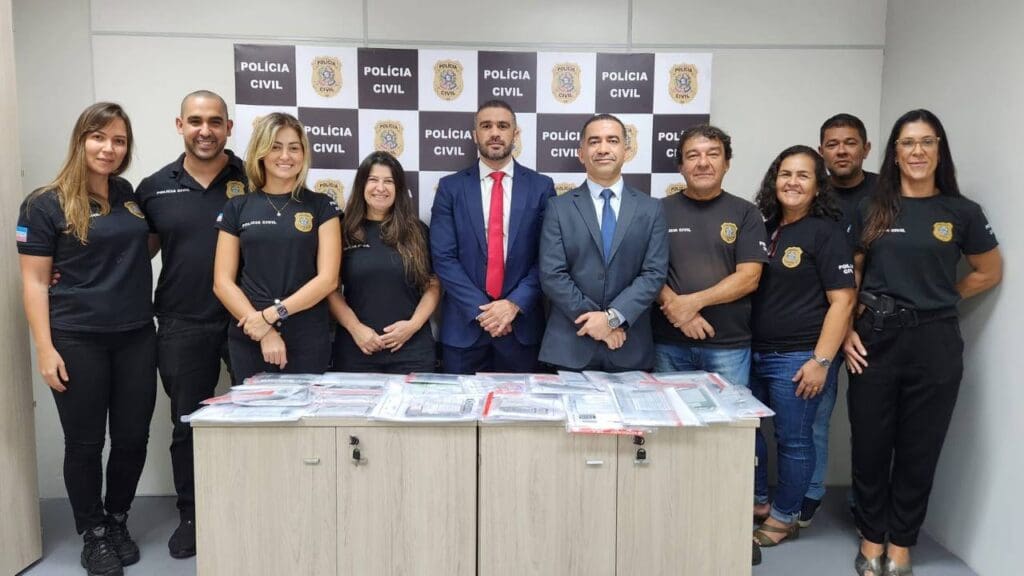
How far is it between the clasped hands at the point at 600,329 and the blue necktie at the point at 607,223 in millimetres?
238

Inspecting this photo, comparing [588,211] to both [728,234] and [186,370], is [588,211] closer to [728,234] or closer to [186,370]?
[728,234]

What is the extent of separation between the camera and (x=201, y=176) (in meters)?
2.72

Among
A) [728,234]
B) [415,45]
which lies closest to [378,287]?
[415,45]

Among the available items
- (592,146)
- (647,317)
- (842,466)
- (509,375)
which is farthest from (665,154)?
(842,466)

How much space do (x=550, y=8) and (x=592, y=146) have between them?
1.04 m

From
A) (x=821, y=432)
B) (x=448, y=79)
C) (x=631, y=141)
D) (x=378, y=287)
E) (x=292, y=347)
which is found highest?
(x=448, y=79)

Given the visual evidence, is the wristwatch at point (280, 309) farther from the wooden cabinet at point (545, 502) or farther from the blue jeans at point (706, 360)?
the blue jeans at point (706, 360)

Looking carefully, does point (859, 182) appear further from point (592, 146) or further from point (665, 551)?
point (665, 551)

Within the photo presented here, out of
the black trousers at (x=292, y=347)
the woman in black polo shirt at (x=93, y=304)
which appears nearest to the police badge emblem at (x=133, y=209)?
the woman in black polo shirt at (x=93, y=304)

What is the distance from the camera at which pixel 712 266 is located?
264 cm

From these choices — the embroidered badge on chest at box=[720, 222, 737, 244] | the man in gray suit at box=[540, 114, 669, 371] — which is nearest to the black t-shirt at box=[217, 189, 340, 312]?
the man in gray suit at box=[540, 114, 669, 371]

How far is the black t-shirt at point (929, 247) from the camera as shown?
2.46 m

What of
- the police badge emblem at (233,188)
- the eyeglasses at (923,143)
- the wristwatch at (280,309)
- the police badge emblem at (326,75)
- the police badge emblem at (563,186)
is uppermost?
the police badge emblem at (326,75)

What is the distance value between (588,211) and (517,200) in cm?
40
